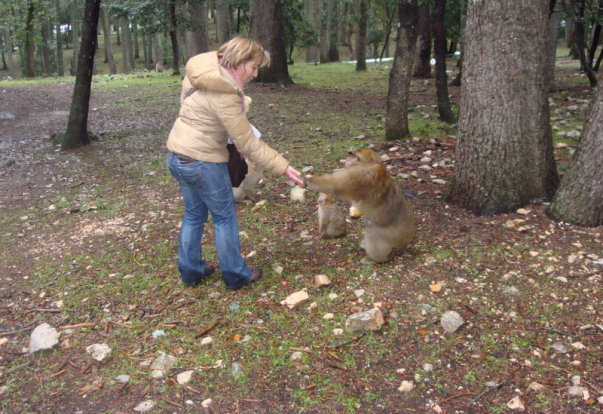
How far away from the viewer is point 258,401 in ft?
10.7

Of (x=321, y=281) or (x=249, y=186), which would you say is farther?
(x=249, y=186)

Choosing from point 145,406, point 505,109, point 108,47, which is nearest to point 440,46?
point 505,109

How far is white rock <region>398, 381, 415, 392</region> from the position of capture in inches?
129

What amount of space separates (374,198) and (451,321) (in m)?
1.19

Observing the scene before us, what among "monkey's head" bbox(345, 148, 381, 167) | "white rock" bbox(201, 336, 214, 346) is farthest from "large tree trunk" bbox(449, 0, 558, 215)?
"white rock" bbox(201, 336, 214, 346)

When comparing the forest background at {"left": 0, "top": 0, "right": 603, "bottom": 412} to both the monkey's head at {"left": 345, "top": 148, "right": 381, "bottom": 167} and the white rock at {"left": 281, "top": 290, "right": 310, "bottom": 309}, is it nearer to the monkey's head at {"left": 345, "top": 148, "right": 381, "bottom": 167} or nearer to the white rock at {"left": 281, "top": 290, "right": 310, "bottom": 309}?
the white rock at {"left": 281, "top": 290, "right": 310, "bottom": 309}

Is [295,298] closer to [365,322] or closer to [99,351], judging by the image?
[365,322]

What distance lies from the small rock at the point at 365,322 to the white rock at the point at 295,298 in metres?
0.51

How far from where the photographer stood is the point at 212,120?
3807 mm

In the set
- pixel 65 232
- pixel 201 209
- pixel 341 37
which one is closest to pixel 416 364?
pixel 201 209

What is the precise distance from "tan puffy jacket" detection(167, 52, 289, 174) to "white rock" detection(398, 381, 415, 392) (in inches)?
68.9

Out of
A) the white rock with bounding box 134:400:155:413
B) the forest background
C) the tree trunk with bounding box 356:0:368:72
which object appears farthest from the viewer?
the tree trunk with bounding box 356:0:368:72

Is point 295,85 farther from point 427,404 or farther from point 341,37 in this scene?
point 341,37

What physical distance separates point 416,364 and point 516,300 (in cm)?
109
